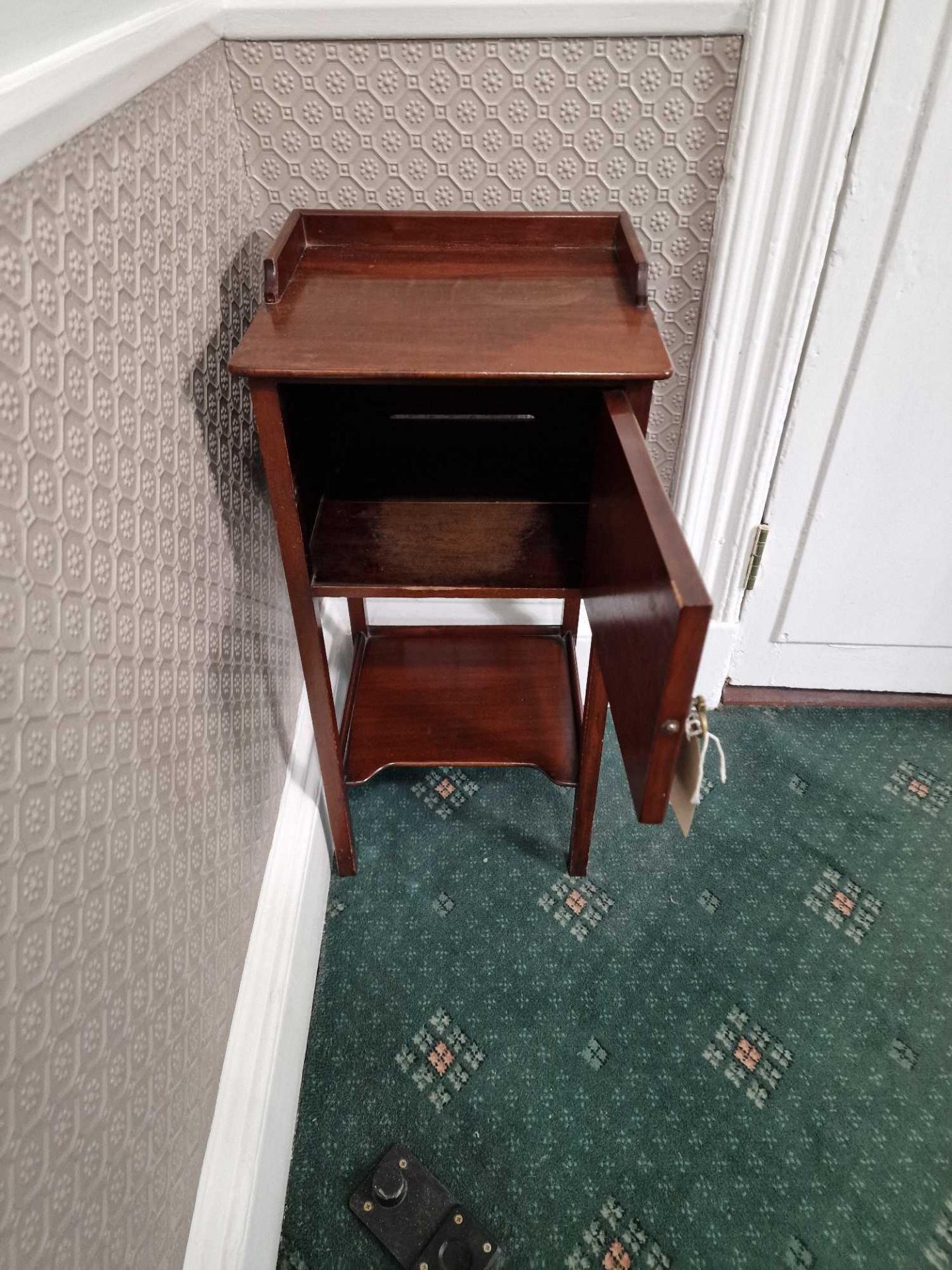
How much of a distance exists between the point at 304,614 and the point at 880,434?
33.1 inches

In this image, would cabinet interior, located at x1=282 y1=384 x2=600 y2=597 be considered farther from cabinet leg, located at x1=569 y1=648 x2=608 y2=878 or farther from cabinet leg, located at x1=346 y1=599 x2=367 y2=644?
cabinet leg, located at x1=346 y1=599 x2=367 y2=644

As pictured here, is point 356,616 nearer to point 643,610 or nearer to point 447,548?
point 447,548

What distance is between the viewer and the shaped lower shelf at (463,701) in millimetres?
1137

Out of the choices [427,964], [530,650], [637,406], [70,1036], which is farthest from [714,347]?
[70,1036]

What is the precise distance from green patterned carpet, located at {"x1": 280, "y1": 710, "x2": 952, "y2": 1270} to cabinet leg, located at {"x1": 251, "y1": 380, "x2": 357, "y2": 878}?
135 mm

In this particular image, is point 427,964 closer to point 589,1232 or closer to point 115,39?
point 589,1232

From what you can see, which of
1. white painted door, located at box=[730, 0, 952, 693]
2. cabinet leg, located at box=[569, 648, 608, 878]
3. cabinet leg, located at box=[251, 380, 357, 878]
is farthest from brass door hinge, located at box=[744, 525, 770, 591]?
cabinet leg, located at box=[251, 380, 357, 878]

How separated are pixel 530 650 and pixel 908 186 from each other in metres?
0.77

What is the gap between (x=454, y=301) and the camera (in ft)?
2.74

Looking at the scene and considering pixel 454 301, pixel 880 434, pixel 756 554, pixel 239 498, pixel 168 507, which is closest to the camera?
pixel 168 507

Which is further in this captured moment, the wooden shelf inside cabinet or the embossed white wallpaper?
the wooden shelf inside cabinet

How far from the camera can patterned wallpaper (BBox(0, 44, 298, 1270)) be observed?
50cm

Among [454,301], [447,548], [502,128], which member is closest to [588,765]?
[447,548]

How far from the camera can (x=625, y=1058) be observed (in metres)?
1.01
